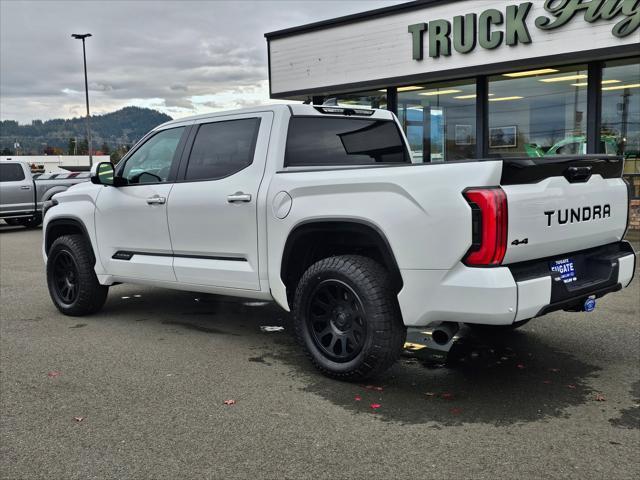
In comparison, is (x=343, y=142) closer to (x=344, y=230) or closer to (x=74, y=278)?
(x=344, y=230)

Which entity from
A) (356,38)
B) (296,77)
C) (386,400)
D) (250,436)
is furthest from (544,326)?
(296,77)

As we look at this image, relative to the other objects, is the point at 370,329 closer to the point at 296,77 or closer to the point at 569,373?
the point at 569,373

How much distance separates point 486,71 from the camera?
13602 millimetres

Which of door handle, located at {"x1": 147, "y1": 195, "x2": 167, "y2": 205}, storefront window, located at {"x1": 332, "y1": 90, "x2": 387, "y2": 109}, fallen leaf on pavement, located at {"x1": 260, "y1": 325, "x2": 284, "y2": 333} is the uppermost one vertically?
storefront window, located at {"x1": 332, "y1": 90, "x2": 387, "y2": 109}

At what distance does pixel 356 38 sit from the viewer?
15688 mm

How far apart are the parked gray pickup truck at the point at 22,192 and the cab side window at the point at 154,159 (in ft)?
40.2

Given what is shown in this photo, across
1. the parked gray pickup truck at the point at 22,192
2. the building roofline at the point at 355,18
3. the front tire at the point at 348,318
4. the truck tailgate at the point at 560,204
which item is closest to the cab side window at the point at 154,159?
the front tire at the point at 348,318

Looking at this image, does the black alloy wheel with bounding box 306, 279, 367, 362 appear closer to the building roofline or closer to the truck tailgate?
the truck tailgate

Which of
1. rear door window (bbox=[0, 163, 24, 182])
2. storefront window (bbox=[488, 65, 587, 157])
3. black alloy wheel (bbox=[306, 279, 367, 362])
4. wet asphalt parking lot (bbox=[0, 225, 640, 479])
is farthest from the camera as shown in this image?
rear door window (bbox=[0, 163, 24, 182])

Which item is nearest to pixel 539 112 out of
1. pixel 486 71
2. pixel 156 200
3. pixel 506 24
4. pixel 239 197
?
pixel 486 71

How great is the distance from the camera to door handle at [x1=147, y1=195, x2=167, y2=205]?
563 centimetres

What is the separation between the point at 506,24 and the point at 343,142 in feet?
29.1

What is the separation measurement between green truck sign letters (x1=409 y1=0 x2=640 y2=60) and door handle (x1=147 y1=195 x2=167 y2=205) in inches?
374

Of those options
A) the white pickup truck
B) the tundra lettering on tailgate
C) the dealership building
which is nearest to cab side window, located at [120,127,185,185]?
the white pickup truck
